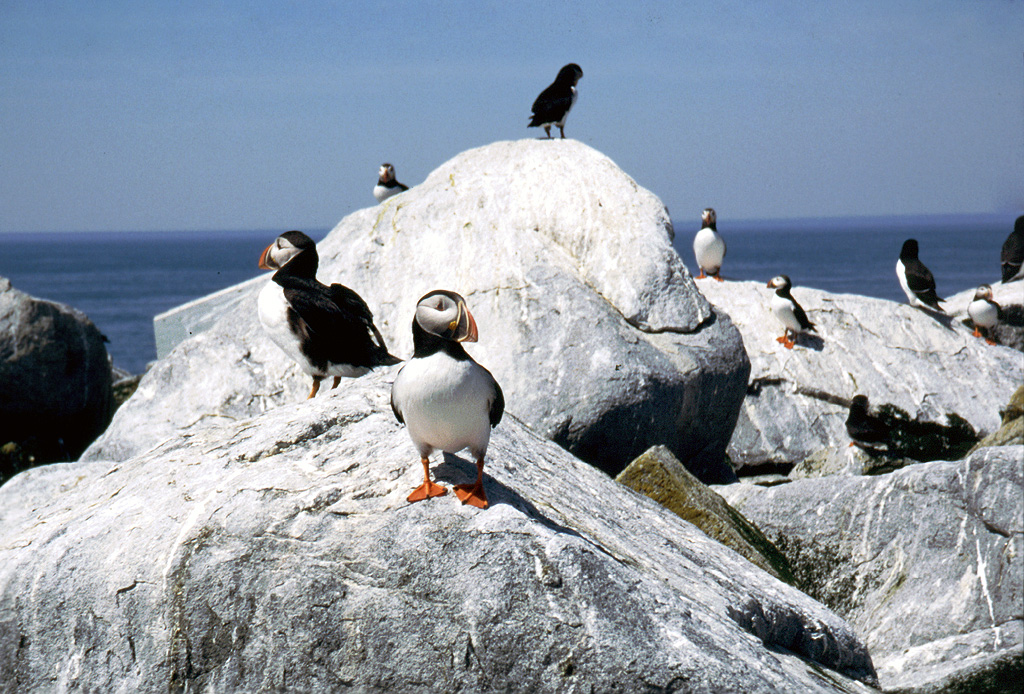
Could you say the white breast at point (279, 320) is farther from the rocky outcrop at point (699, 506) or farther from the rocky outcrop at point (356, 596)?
the rocky outcrop at point (699, 506)

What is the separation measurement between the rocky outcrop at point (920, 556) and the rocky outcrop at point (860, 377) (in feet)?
12.0

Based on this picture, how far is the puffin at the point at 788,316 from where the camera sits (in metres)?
11.6

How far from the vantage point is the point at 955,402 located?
37.1 ft

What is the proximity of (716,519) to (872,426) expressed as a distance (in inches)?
191

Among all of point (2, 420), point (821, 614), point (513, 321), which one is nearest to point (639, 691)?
point (821, 614)


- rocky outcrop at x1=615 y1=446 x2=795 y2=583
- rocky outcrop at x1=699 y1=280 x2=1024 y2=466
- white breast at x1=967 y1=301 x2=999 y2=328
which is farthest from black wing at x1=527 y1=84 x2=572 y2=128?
white breast at x1=967 y1=301 x2=999 y2=328

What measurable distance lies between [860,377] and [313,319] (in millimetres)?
7747

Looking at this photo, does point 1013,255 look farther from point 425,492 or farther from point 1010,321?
point 425,492

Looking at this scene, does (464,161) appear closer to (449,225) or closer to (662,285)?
(449,225)

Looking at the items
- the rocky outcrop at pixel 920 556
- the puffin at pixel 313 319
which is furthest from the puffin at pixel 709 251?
the puffin at pixel 313 319

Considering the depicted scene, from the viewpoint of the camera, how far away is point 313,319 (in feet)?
22.1

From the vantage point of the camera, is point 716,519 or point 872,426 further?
point 872,426

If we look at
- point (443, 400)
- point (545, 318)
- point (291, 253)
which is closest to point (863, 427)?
point (545, 318)

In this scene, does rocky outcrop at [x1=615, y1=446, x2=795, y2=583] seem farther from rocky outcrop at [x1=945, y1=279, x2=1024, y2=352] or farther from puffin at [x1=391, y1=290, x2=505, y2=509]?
rocky outcrop at [x1=945, y1=279, x2=1024, y2=352]
